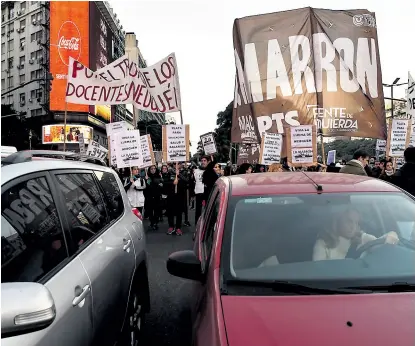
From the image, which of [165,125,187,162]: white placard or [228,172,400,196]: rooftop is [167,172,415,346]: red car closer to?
[228,172,400,196]: rooftop

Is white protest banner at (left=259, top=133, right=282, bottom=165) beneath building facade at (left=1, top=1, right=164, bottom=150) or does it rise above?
beneath

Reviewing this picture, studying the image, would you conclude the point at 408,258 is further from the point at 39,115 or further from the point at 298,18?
the point at 39,115

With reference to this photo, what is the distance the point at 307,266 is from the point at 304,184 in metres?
0.78

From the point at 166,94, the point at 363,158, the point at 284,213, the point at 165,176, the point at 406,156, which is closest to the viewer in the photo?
the point at 284,213

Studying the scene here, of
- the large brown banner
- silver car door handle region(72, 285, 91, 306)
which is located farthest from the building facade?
silver car door handle region(72, 285, 91, 306)

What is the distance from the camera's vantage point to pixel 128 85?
10.5m

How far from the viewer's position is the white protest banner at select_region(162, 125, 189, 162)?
10.6 metres

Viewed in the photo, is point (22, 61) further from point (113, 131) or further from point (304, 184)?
point (304, 184)

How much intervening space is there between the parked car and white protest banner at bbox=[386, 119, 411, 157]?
9.38m

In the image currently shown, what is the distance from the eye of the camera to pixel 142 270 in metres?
4.04

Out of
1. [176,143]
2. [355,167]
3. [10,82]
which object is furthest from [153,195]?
[10,82]

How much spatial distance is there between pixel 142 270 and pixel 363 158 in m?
5.29

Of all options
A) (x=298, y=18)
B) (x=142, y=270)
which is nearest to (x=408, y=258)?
(x=142, y=270)

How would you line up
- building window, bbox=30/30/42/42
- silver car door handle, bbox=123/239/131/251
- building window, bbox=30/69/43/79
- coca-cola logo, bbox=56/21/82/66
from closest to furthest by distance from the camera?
silver car door handle, bbox=123/239/131/251, coca-cola logo, bbox=56/21/82/66, building window, bbox=30/30/42/42, building window, bbox=30/69/43/79
